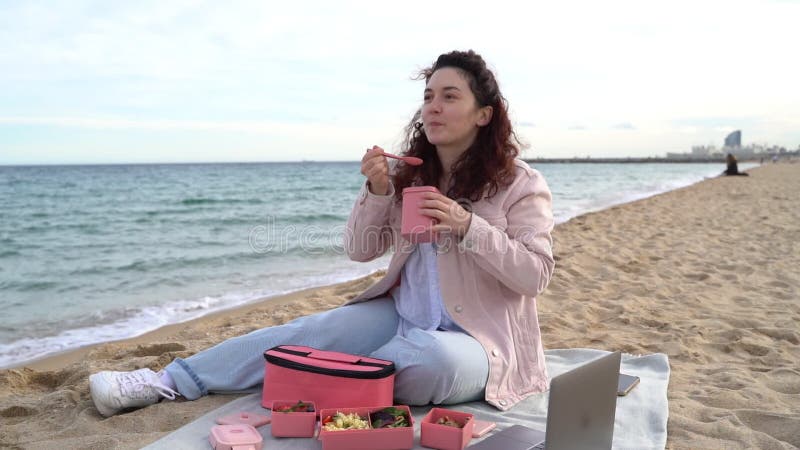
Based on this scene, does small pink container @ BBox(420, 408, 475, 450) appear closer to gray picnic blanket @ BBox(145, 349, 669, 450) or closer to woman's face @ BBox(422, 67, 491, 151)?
gray picnic blanket @ BBox(145, 349, 669, 450)

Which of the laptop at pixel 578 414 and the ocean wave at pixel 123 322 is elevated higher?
the laptop at pixel 578 414

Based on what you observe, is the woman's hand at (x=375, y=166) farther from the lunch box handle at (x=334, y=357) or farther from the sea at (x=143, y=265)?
the sea at (x=143, y=265)

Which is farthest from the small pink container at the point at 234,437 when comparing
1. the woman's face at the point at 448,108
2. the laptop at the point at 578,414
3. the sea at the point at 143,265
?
the sea at the point at 143,265

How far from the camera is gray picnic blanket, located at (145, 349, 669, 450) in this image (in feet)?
7.45

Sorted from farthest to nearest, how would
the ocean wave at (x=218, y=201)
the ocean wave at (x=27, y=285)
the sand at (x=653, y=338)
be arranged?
the ocean wave at (x=218, y=201) < the ocean wave at (x=27, y=285) < the sand at (x=653, y=338)

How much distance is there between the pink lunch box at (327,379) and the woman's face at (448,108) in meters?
0.99

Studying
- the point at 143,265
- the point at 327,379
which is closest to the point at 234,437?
the point at 327,379

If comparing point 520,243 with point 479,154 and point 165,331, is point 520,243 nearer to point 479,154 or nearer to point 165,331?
point 479,154

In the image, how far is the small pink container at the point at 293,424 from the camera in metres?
2.28

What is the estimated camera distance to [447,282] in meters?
2.57

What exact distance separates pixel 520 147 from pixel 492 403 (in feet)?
3.71

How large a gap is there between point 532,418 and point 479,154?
1.13 meters

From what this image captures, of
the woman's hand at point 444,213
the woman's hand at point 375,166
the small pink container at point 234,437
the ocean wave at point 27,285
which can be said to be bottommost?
the ocean wave at point 27,285

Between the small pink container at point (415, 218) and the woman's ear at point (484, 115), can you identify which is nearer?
the small pink container at point (415, 218)
